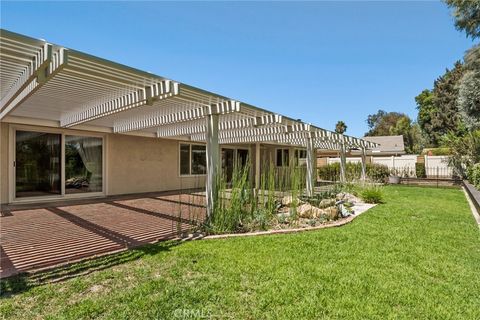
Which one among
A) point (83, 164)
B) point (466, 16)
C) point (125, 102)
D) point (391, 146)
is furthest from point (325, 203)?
point (391, 146)

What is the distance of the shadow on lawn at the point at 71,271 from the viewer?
2938mm

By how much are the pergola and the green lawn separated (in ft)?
6.56

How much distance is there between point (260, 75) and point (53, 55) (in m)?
10.9

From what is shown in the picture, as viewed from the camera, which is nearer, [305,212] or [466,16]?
[305,212]

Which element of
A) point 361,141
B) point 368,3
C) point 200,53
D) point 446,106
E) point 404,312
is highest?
point 446,106

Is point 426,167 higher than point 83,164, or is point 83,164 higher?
point 83,164

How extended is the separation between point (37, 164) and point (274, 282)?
326 inches

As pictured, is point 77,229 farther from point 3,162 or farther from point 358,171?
point 358,171

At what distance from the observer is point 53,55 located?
11.4 ft

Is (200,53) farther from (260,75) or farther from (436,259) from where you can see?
(436,259)

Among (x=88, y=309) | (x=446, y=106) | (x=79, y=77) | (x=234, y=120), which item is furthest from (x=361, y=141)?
(x=446, y=106)

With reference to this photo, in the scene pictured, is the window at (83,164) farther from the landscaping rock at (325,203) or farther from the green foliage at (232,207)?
the landscaping rock at (325,203)

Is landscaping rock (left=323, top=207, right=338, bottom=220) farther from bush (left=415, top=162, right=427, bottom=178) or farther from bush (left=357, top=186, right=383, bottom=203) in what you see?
bush (left=415, top=162, right=427, bottom=178)

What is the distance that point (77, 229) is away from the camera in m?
5.25
